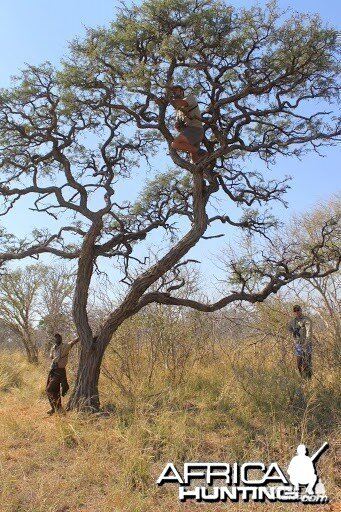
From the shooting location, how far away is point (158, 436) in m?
6.25

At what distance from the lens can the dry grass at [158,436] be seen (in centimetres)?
503

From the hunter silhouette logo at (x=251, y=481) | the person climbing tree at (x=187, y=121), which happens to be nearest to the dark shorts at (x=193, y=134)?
the person climbing tree at (x=187, y=121)

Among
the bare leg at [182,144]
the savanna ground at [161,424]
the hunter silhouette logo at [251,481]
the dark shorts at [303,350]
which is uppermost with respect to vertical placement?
the bare leg at [182,144]

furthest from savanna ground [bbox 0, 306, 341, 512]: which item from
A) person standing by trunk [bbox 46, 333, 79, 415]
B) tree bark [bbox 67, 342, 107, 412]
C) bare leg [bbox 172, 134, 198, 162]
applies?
bare leg [bbox 172, 134, 198, 162]

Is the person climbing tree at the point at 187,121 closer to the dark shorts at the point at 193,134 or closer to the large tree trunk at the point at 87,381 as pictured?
the dark shorts at the point at 193,134

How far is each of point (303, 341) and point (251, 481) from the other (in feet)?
9.07

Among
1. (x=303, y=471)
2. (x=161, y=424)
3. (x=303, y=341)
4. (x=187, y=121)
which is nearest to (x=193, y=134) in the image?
(x=187, y=121)

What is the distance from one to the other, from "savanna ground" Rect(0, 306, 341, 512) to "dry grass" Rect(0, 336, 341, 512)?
0.02m

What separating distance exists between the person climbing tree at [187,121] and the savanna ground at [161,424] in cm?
319

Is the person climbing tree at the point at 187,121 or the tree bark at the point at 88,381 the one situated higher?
the person climbing tree at the point at 187,121

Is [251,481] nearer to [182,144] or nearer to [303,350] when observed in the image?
[303,350]

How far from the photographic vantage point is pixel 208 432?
6.73 m

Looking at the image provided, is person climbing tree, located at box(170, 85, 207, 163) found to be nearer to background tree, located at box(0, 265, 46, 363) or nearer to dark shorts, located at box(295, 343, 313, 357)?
dark shorts, located at box(295, 343, 313, 357)

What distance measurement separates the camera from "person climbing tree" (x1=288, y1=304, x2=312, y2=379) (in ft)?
23.3
